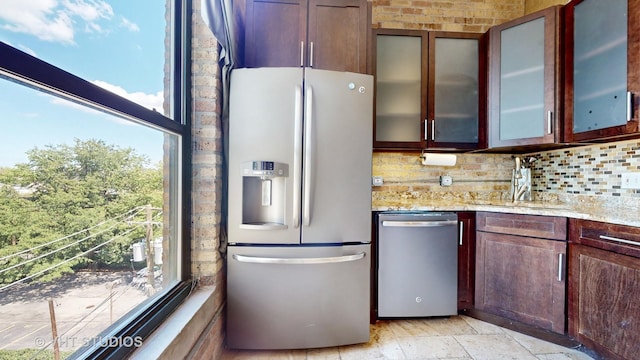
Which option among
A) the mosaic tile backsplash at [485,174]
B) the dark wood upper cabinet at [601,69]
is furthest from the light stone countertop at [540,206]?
the dark wood upper cabinet at [601,69]

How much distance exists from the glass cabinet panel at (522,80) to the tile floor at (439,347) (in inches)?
56.4

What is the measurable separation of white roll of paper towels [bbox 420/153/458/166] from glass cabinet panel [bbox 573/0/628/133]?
844mm

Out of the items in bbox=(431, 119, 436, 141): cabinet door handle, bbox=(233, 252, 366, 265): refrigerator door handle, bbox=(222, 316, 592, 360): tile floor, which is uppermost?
bbox=(431, 119, 436, 141): cabinet door handle

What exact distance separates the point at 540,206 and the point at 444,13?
6.43ft

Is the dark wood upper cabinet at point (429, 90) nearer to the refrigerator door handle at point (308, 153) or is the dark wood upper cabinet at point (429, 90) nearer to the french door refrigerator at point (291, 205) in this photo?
the french door refrigerator at point (291, 205)

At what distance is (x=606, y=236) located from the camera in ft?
4.94

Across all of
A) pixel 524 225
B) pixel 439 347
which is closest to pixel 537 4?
pixel 524 225

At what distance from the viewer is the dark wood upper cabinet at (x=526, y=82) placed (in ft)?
6.49

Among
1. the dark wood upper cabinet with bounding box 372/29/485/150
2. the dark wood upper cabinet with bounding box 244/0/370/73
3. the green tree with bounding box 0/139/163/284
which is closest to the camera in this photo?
the green tree with bounding box 0/139/163/284

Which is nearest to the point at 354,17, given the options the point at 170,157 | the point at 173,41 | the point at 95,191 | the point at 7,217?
the point at 173,41

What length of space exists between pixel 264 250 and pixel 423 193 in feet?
5.56

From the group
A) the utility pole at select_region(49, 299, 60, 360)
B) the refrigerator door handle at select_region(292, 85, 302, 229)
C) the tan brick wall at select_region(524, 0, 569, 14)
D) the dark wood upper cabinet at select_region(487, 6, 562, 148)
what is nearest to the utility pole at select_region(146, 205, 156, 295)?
the utility pole at select_region(49, 299, 60, 360)

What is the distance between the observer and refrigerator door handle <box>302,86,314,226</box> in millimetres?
1596

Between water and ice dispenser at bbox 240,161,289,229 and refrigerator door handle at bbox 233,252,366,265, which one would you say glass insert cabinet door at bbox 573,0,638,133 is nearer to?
refrigerator door handle at bbox 233,252,366,265
